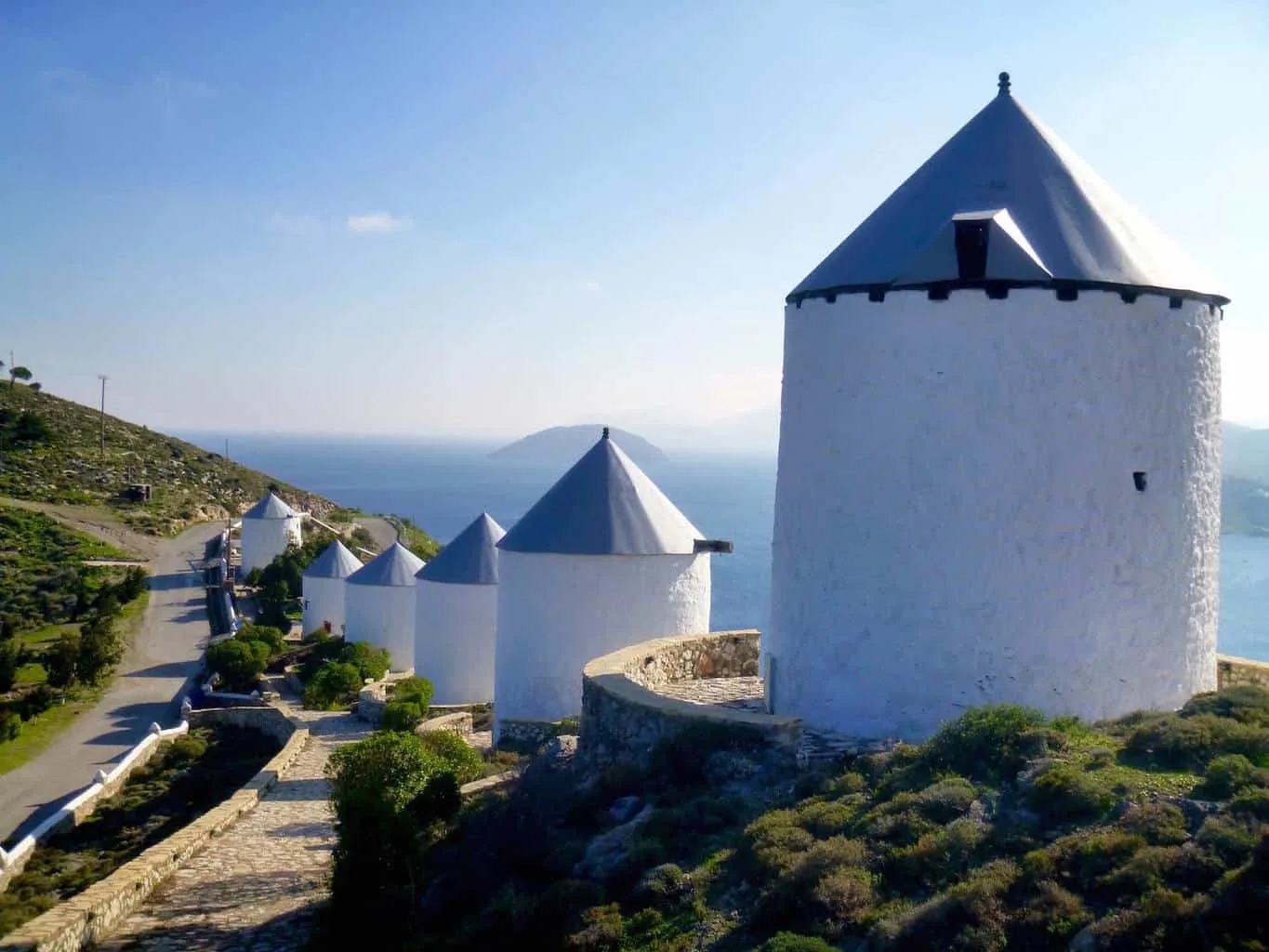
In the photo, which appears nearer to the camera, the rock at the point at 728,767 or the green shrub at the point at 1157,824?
the green shrub at the point at 1157,824

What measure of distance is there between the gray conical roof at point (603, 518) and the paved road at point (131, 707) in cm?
916

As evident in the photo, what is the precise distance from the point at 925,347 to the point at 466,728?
42.0 feet

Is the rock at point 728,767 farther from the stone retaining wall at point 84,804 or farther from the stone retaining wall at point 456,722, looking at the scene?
the stone retaining wall at point 456,722

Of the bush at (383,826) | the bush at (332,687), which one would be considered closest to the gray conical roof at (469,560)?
the bush at (332,687)

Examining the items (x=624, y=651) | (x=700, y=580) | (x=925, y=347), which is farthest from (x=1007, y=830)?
(x=700, y=580)

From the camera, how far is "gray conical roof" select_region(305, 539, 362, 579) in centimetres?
3125

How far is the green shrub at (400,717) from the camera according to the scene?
18531 mm

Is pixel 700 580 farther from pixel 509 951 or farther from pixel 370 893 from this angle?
pixel 509 951

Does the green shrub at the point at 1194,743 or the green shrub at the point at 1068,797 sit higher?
the green shrub at the point at 1194,743

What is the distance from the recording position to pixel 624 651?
41.5 feet

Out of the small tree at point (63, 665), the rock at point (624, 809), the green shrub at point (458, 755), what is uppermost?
the rock at point (624, 809)

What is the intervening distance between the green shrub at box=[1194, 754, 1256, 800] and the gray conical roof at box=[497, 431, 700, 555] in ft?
34.9

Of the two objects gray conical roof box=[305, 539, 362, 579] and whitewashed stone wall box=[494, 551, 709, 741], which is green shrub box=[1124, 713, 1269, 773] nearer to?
whitewashed stone wall box=[494, 551, 709, 741]

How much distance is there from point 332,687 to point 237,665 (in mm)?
4359
